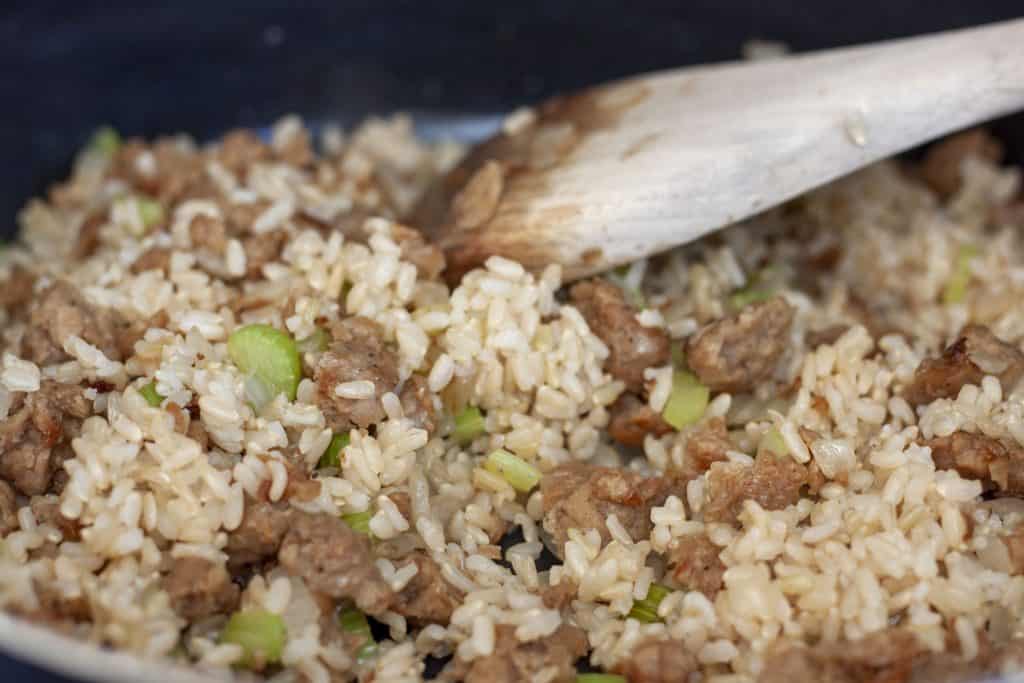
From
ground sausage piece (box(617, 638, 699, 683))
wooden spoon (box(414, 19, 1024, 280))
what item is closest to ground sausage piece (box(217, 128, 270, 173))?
wooden spoon (box(414, 19, 1024, 280))

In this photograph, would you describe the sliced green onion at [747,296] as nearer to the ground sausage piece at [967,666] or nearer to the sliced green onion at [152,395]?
the ground sausage piece at [967,666]

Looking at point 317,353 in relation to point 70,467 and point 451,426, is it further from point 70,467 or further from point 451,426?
point 70,467

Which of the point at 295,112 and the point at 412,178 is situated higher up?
the point at 295,112

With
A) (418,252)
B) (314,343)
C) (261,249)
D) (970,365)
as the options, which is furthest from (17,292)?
(970,365)

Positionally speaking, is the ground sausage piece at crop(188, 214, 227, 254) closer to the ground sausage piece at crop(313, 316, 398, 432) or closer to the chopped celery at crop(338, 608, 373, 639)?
the ground sausage piece at crop(313, 316, 398, 432)

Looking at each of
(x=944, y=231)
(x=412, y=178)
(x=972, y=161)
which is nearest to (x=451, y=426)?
(x=412, y=178)
